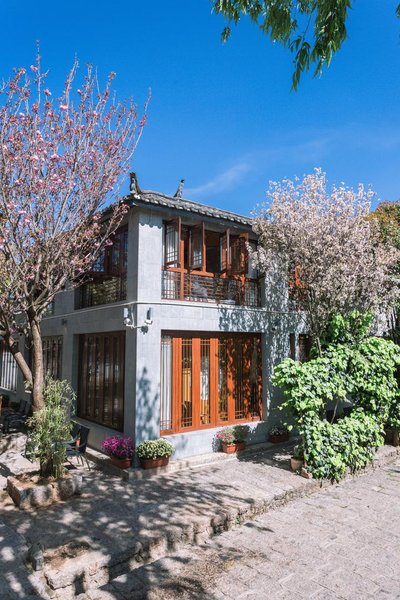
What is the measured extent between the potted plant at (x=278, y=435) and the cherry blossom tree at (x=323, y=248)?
11.6ft

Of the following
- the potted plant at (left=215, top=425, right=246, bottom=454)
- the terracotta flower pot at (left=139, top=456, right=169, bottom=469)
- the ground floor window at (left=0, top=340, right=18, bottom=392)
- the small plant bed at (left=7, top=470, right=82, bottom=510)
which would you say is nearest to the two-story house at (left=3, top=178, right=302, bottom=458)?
the potted plant at (left=215, top=425, right=246, bottom=454)

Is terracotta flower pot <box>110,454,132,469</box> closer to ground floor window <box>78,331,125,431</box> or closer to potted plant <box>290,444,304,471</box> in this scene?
ground floor window <box>78,331,125,431</box>

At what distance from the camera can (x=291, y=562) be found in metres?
6.21

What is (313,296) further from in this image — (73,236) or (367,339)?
(73,236)

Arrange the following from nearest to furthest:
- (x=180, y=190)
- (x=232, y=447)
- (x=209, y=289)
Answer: (x=232, y=447)
(x=209, y=289)
(x=180, y=190)

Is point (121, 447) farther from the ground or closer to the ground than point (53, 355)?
closer to the ground

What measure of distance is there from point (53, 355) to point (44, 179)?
9027 mm

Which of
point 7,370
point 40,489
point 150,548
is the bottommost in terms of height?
→ point 150,548

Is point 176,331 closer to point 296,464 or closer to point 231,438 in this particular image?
point 231,438

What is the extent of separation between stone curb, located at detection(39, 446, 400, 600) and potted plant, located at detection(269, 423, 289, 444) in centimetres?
345

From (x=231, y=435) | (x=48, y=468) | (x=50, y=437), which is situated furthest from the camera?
(x=231, y=435)

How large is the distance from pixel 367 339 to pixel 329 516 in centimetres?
542

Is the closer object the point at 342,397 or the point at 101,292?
the point at 342,397

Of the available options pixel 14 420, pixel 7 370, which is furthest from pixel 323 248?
pixel 7 370
